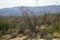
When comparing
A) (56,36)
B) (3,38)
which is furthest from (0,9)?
(56,36)

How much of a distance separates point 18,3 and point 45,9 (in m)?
0.32

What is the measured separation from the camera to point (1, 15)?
1.80 metres

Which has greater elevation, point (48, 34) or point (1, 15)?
point (1, 15)

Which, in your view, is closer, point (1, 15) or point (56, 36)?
point (56, 36)

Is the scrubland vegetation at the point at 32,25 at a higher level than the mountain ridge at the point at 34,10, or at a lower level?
lower

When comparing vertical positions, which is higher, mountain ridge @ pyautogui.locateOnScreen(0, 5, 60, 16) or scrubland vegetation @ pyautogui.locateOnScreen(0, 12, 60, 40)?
mountain ridge @ pyautogui.locateOnScreen(0, 5, 60, 16)

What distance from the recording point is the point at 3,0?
71.1 inches

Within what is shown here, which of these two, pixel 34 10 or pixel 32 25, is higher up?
pixel 34 10

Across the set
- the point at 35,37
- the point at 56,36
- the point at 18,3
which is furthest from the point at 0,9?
the point at 56,36

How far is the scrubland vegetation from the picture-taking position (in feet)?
5.60

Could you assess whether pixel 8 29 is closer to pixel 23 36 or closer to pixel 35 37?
pixel 23 36

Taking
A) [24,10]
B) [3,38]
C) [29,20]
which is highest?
[24,10]

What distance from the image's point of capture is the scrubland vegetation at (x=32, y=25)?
5.60 feet

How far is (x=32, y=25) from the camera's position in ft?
5.75
